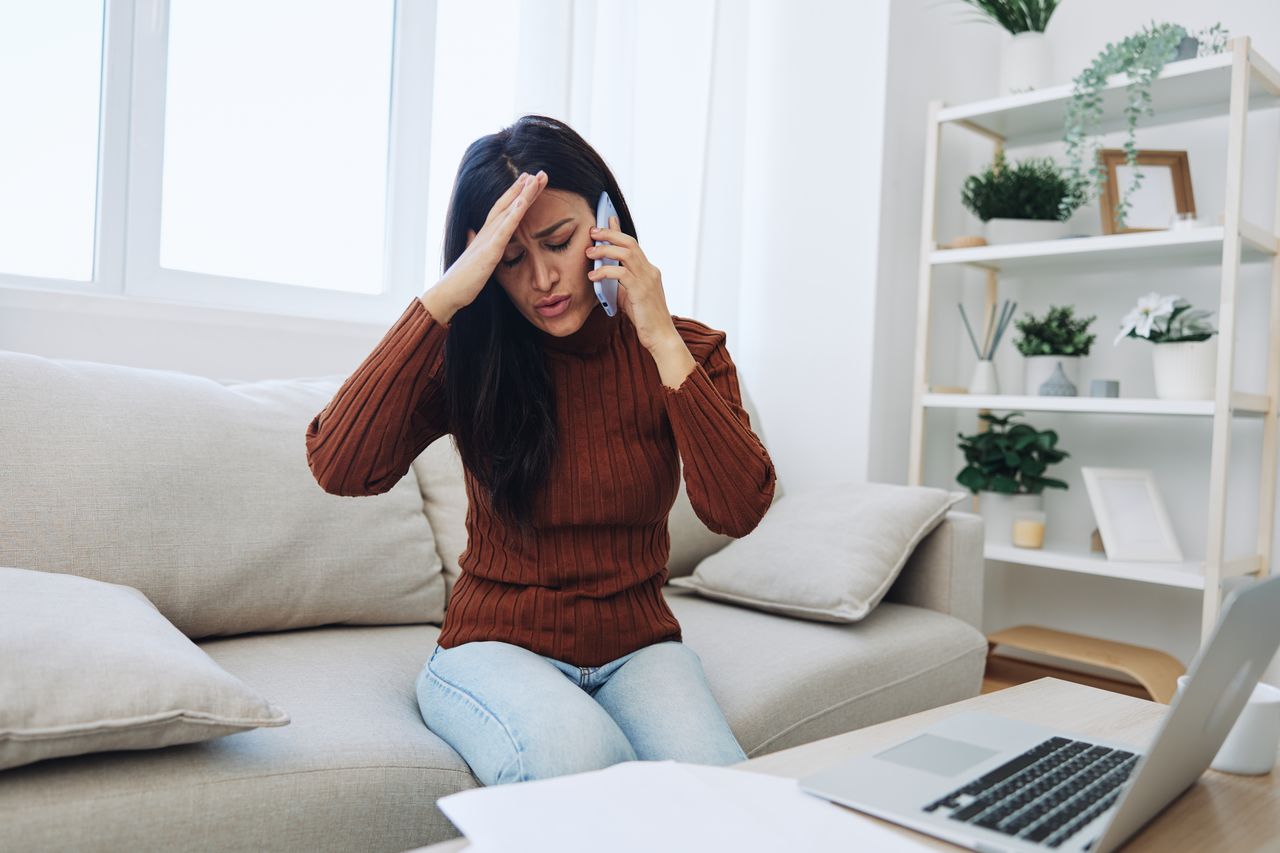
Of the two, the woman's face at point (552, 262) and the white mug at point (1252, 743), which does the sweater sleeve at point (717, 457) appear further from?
the white mug at point (1252, 743)

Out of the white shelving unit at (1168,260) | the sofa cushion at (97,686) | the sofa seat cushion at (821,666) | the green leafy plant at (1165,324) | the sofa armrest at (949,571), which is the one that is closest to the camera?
the sofa cushion at (97,686)

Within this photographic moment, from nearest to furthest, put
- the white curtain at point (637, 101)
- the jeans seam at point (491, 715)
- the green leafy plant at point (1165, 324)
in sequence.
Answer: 1. the jeans seam at point (491, 715)
2. the green leafy plant at point (1165, 324)
3. the white curtain at point (637, 101)

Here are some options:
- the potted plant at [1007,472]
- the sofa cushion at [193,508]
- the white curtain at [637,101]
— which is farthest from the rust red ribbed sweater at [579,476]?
the potted plant at [1007,472]

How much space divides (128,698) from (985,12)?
261 cm

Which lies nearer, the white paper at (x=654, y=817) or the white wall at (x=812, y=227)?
the white paper at (x=654, y=817)

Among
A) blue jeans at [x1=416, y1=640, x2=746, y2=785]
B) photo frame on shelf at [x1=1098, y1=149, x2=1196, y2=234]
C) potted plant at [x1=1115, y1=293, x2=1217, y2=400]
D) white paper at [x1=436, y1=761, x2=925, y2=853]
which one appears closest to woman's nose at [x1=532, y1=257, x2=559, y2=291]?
blue jeans at [x1=416, y1=640, x2=746, y2=785]

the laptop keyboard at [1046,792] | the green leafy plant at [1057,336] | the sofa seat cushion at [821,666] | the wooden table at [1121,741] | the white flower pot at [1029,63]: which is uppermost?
the white flower pot at [1029,63]

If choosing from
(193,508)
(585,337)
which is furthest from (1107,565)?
(193,508)

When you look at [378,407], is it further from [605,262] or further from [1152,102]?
[1152,102]

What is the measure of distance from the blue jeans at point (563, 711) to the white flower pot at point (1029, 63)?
6.52ft

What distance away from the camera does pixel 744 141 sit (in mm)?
2814

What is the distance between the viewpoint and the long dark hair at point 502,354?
1211 millimetres

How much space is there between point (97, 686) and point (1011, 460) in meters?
2.14

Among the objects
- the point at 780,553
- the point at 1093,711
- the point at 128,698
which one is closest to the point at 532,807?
the point at 128,698
